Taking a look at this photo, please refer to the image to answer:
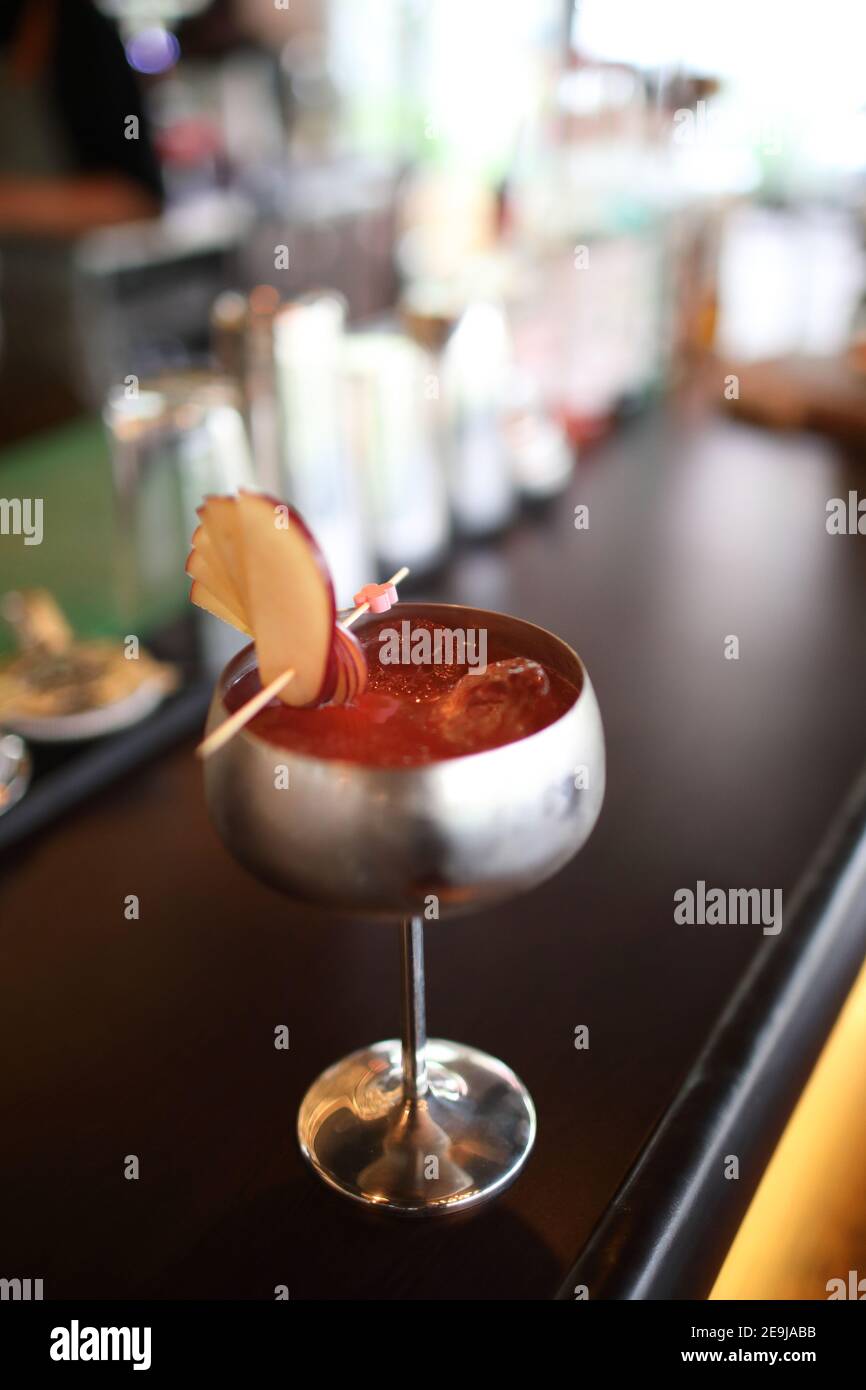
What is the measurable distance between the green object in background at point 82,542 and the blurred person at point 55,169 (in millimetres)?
2226

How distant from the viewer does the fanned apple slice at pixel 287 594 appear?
527mm

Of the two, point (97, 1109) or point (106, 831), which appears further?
point (106, 831)

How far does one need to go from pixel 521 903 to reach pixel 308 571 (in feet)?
1.32

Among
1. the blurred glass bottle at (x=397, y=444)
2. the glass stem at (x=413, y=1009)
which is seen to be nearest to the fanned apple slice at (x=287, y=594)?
the glass stem at (x=413, y=1009)

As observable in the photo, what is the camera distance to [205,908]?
2.79 ft

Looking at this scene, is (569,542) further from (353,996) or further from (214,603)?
(214,603)

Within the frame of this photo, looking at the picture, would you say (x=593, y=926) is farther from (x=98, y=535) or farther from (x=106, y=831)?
(x=98, y=535)

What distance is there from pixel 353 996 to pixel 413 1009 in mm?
131

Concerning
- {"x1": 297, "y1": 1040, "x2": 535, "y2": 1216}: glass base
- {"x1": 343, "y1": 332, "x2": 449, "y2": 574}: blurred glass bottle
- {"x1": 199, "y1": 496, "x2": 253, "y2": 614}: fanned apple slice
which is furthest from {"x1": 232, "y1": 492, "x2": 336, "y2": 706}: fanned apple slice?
{"x1": 343, "y1": 332, "x2": 449, "y2": 574}: blurred glass bottle

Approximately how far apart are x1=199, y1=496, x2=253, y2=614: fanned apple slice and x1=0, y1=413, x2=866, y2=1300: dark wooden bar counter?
0.30 metres

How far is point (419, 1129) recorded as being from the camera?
26.2 inches

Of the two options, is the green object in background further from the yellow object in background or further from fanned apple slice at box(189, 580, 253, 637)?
the yellow object in background

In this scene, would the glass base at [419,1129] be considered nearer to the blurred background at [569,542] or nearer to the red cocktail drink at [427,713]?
the blurred background at [569,542]
